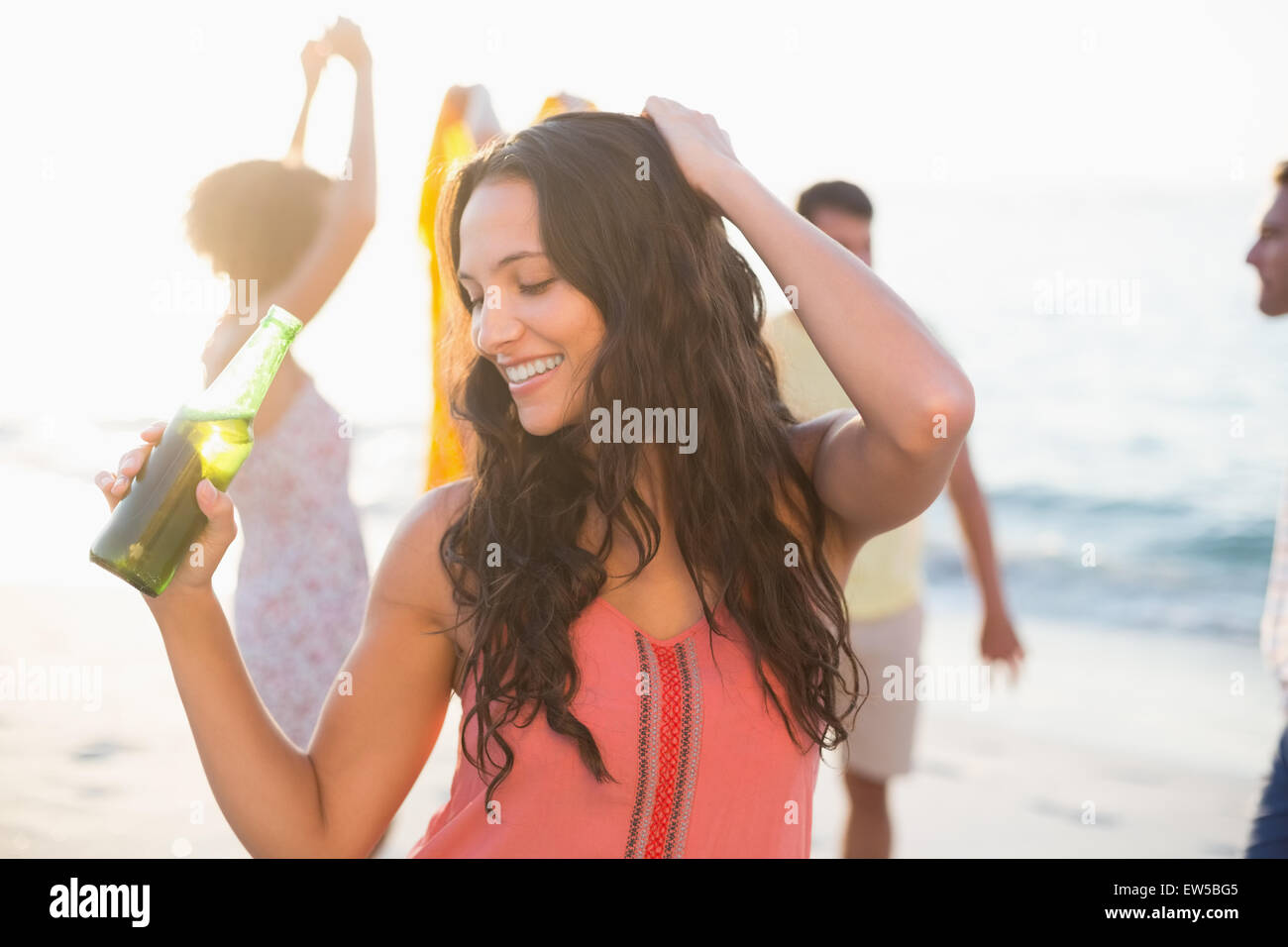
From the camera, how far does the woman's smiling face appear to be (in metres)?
A: 1.83

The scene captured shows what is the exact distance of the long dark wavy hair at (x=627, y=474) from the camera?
175 centimetres

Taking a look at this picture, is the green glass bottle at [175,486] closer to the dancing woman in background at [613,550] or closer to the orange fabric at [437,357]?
the dancing woman in background at [613,550]

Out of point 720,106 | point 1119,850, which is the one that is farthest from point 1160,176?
point 1119,850

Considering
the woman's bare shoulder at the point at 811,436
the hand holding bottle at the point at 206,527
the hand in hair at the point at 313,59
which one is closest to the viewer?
the hand holding bottle at the point at 206,527

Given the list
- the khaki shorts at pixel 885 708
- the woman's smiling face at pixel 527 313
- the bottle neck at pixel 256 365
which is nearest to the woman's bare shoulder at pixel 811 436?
the woman's smiling face at pixel 527 313

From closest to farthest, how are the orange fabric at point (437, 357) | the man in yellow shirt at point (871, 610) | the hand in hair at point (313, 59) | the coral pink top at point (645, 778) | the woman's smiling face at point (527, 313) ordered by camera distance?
the coral pink top at point (645, 778) → the woman's smiling face at point (527, 313) → the orange fabric at point (437, 357) → the hand in hair at point (313, 59) → the man in yellow shirt at point (871, 610)

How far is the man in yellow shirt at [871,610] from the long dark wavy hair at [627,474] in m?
1.78

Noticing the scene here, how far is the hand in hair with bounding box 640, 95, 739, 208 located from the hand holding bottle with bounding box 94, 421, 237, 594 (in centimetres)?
84

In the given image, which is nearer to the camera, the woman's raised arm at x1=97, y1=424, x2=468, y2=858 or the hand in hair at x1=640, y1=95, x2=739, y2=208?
the woman's raised arm at x1=97, y1=424, x2=468, y2=858

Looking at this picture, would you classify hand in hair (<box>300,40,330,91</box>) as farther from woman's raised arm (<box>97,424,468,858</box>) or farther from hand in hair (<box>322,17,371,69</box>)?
woman's raised arm (<box>97,424,468,858</box>)

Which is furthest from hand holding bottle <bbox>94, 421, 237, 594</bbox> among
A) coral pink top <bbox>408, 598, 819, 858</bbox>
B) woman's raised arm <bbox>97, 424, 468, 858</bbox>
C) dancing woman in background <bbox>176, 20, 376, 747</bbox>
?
dancing woman in background <bbox>176, 20, 376, 747</bbox>

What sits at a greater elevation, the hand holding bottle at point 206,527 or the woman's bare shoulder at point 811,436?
the woman's bare shoulder at point 811,436

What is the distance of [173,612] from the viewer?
5.10 feet

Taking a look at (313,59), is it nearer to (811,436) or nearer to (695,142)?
(695,142)
